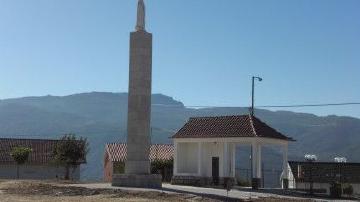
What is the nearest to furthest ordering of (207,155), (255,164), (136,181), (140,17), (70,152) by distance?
1. (136,181)
2. (140,17)
3. (255,164)
4. (207,155)
5. (70,152)

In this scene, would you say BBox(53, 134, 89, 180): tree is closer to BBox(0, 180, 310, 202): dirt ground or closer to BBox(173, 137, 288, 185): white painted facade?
BBox(173, 137, 288, 185): white painted facade

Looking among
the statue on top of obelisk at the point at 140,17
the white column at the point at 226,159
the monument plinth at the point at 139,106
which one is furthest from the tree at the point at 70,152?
the statue on top of obelisk at the point at 140,17

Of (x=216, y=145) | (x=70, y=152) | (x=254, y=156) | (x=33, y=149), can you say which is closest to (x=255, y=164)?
(x=254, y=156)

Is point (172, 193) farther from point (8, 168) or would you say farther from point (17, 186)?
point (8, 168)

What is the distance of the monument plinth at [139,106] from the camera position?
42.1m

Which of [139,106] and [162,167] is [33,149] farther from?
[139,106]

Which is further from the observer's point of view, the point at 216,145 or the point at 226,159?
the point at 216,145

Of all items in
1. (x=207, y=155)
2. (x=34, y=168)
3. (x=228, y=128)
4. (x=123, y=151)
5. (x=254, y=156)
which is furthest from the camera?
(x=123, y=151)

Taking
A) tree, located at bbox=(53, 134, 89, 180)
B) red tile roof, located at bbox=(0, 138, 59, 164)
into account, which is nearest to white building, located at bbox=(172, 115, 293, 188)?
tree, located at bbox=(53, 134, 89, 180)

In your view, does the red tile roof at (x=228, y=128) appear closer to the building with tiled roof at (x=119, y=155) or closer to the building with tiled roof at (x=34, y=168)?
the building with tiled roof at (x=34, y=168)

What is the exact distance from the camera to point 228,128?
5038 cm

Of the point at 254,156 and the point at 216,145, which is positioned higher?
the point at 216,145

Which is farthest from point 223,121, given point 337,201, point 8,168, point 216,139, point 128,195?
point 8,168

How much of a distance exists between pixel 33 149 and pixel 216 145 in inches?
1393
